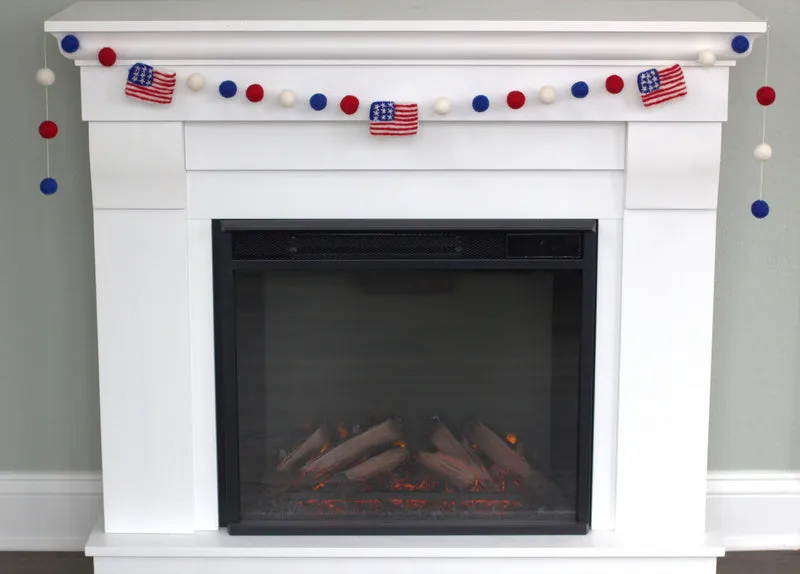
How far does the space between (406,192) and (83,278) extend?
2.82 feet

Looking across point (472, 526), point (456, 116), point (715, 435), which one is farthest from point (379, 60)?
point (715, 435)

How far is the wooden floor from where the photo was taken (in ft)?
8.50

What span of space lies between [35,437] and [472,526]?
1.13 meters

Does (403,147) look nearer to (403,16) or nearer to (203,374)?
(403,16)

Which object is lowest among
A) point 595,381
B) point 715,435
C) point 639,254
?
point 715,435

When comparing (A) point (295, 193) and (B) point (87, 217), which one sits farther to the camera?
(B) point (87, 217)

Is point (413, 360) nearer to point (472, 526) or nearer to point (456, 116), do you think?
point (472, 526)

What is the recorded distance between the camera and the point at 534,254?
2.36 m

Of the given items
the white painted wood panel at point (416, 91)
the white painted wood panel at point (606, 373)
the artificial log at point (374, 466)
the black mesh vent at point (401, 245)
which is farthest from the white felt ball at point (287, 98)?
the artificial log at point (374, 466)

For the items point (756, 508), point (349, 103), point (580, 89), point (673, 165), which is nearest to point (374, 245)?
point (349, 103)

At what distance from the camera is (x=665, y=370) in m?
2.40

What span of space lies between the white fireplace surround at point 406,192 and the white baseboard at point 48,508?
0.81ft

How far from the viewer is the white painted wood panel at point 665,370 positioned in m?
2.36

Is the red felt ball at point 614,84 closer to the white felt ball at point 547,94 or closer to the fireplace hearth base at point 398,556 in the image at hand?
the white felt ball at point 547,94
